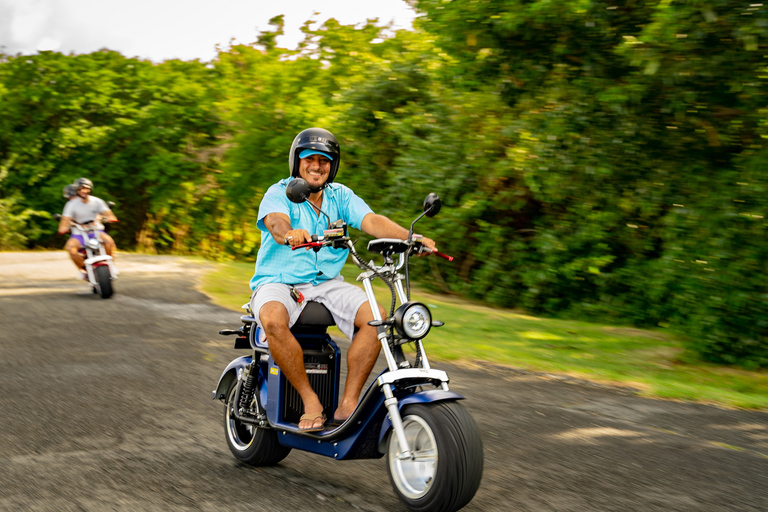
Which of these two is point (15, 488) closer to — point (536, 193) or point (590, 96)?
point (590, 96)

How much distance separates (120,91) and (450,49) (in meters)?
19.7

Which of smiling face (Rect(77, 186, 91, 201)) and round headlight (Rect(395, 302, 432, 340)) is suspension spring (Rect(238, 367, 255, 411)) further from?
smiling face (Rect(77, 186, 91, 201))

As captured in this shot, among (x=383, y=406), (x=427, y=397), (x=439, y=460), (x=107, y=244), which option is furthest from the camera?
(x=107, y=244)

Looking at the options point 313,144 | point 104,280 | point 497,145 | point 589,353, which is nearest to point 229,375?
point 313,144

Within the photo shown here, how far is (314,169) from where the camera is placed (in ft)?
16.7

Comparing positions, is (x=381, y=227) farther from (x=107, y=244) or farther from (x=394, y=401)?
(x=107, y=244)

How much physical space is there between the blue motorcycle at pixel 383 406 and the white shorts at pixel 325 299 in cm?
7

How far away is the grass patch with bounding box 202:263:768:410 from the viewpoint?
8.33 meters

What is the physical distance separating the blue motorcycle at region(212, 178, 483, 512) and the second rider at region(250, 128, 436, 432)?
0.41 feet

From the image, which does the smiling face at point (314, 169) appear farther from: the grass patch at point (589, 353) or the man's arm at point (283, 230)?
the grass patch at point (589, 353)

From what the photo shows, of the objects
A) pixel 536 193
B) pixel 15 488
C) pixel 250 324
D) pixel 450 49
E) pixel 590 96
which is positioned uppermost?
pixel 450 49

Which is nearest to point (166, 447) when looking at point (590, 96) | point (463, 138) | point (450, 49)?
point (590, 96)

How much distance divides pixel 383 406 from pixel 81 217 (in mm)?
11369

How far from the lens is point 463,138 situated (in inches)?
631
